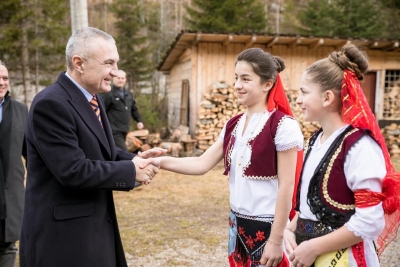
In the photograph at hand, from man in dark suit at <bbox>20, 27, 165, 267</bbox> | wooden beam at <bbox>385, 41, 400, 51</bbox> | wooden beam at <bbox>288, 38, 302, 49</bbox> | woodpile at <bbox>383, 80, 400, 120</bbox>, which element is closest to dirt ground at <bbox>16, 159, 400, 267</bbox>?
man in dark suit at <bbox>20, 27, 165, 267</bbox>

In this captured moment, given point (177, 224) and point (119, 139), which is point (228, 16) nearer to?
point (119, 139)

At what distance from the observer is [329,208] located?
1.66 m

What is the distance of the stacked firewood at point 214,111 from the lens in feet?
33.8

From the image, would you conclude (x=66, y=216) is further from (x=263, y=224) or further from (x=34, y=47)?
(x=34, y=47)

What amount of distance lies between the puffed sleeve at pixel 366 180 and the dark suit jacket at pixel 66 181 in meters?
1.07

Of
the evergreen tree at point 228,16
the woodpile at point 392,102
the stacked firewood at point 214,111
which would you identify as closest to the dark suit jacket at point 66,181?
the stacked firewood at point 214,111

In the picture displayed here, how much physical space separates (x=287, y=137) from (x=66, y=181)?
1.16m

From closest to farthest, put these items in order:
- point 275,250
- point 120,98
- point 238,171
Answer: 1. point 275,250
2. point 238,171
3. point 120,98

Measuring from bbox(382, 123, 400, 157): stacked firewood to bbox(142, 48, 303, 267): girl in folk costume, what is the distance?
975 cm

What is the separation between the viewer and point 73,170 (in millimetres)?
1797

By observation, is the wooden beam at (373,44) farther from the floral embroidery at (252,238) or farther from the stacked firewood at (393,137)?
the floral embroidery at (252,238)

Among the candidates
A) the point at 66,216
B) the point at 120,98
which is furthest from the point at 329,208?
the point at 120,98

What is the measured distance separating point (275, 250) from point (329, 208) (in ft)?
1.68

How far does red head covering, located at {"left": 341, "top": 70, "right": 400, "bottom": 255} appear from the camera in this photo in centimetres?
154
